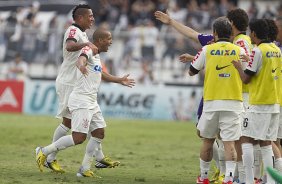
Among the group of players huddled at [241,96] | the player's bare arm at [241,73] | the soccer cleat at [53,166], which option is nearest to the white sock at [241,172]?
the group of players huddled at [241,96]

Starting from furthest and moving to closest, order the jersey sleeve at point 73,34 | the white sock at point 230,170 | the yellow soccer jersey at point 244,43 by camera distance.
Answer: the jersey sleeve at point 73,34 < the yellow soccer jersey at point 244,43 < the white sock at point 230,170

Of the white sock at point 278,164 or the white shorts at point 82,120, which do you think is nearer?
the white sock at point 278,164

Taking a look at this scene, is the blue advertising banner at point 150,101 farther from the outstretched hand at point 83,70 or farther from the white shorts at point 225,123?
the white shorts at point 225,123

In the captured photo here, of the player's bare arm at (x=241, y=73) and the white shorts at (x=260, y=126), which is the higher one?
the player's bare arm at (x=241, y=73)

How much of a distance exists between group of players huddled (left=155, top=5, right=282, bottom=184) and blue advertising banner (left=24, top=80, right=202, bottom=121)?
16.9 metres

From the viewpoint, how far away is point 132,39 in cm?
3044

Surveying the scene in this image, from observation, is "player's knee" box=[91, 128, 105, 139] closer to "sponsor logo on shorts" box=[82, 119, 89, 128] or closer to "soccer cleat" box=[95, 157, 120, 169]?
"sponsor logo on shorts" box=[82, 119, 89, 128]

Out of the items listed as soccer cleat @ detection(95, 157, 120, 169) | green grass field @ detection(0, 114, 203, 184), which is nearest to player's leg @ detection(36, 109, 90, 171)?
green grass field @ detection(0, 114, 203, 184)

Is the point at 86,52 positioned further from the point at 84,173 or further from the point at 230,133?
the point at 230,133

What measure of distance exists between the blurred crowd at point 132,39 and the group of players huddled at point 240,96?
16.9 metres

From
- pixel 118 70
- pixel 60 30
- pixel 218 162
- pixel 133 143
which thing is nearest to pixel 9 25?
pixel 60 30

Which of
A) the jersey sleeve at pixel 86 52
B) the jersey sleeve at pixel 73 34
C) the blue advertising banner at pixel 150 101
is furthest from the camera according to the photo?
the blue advertising banner at pixel 150 101

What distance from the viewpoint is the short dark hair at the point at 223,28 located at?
11.3 m

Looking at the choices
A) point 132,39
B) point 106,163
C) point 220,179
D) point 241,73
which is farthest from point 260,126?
point 132,39
